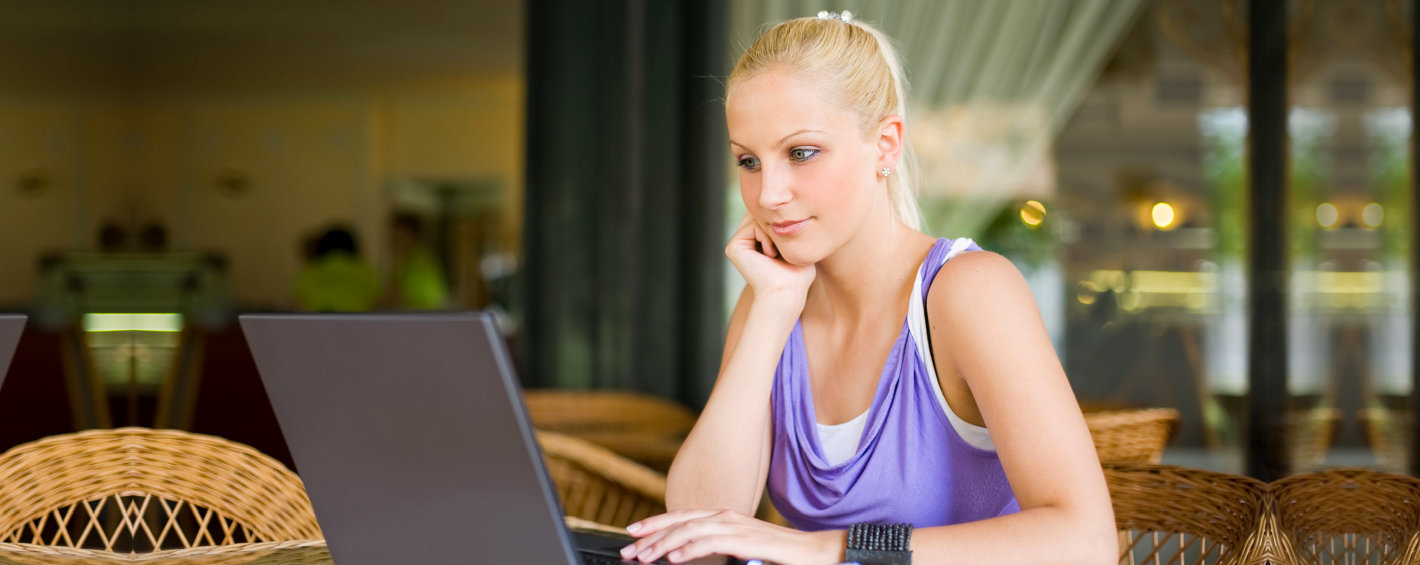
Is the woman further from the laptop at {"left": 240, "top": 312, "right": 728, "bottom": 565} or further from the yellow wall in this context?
the yellow wall

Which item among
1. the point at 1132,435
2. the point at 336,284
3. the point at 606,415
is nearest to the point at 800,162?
the point at 1132,435

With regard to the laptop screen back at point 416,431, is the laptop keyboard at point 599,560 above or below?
below

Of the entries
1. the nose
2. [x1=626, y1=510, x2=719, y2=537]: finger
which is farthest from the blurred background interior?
[x1=626, y1=510, x2=719, y2=537]: finger

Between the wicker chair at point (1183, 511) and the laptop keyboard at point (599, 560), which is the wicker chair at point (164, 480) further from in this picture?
the wicker chair at point (1183, 511)

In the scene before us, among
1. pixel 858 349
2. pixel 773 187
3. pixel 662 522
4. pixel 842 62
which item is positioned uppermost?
pixel 842 62

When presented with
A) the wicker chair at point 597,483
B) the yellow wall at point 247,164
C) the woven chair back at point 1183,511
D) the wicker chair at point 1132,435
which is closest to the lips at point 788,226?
the woven chair back at point 1183,511

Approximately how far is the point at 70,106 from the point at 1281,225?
1147 cm

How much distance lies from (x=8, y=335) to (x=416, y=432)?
1.60 feet

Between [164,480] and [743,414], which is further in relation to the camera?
[164,480]

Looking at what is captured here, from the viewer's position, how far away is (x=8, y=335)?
1110mm

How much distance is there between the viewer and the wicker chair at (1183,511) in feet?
4.90

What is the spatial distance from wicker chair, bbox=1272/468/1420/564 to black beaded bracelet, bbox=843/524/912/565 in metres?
0.59

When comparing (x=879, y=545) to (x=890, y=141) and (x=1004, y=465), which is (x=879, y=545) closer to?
(x=1004, y=465)

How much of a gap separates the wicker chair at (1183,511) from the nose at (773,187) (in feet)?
2.08
